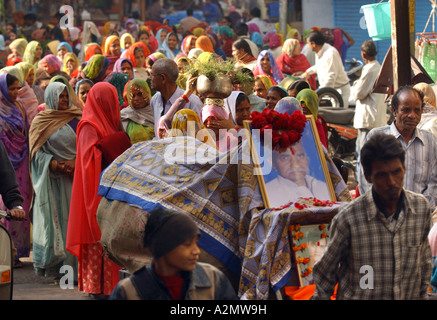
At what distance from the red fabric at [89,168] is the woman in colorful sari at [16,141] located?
1.57 metres

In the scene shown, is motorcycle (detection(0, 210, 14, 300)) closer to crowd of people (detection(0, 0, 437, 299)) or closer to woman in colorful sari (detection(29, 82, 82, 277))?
crowd of people (detection(0, 0, 437, 299))

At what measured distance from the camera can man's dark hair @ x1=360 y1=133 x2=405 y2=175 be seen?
404 centimetres

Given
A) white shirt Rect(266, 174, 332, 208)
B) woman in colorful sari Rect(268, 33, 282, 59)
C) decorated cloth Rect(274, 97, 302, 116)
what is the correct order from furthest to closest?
woman in colorful sari Rect(268, 33, 282, 59), decorated cloth Rect(274, 97, 302, 116), white shirt Rect(266, 174, 332, 208)

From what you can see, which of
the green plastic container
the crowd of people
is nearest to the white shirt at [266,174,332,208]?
the crowd of people

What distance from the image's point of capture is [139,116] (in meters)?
8.26

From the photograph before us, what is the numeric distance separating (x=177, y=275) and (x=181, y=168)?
7.72 ft

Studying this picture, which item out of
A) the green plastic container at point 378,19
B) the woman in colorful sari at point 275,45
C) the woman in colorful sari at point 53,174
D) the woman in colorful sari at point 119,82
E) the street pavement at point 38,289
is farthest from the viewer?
the woman in colorful sari at point 275,45

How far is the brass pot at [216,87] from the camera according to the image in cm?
698

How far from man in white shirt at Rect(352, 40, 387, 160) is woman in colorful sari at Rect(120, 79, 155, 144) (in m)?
4.68

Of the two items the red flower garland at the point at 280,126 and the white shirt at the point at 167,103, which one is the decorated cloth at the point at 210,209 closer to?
the red flower garland at the point at 280,126

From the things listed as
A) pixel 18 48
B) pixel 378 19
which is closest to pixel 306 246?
pixel 378 19

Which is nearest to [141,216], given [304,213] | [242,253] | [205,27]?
[242,253]

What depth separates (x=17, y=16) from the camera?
A: 1163 inches

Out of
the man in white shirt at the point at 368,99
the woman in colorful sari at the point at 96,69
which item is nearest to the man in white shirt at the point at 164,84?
the woman in colorful sari at the point at 96,69
